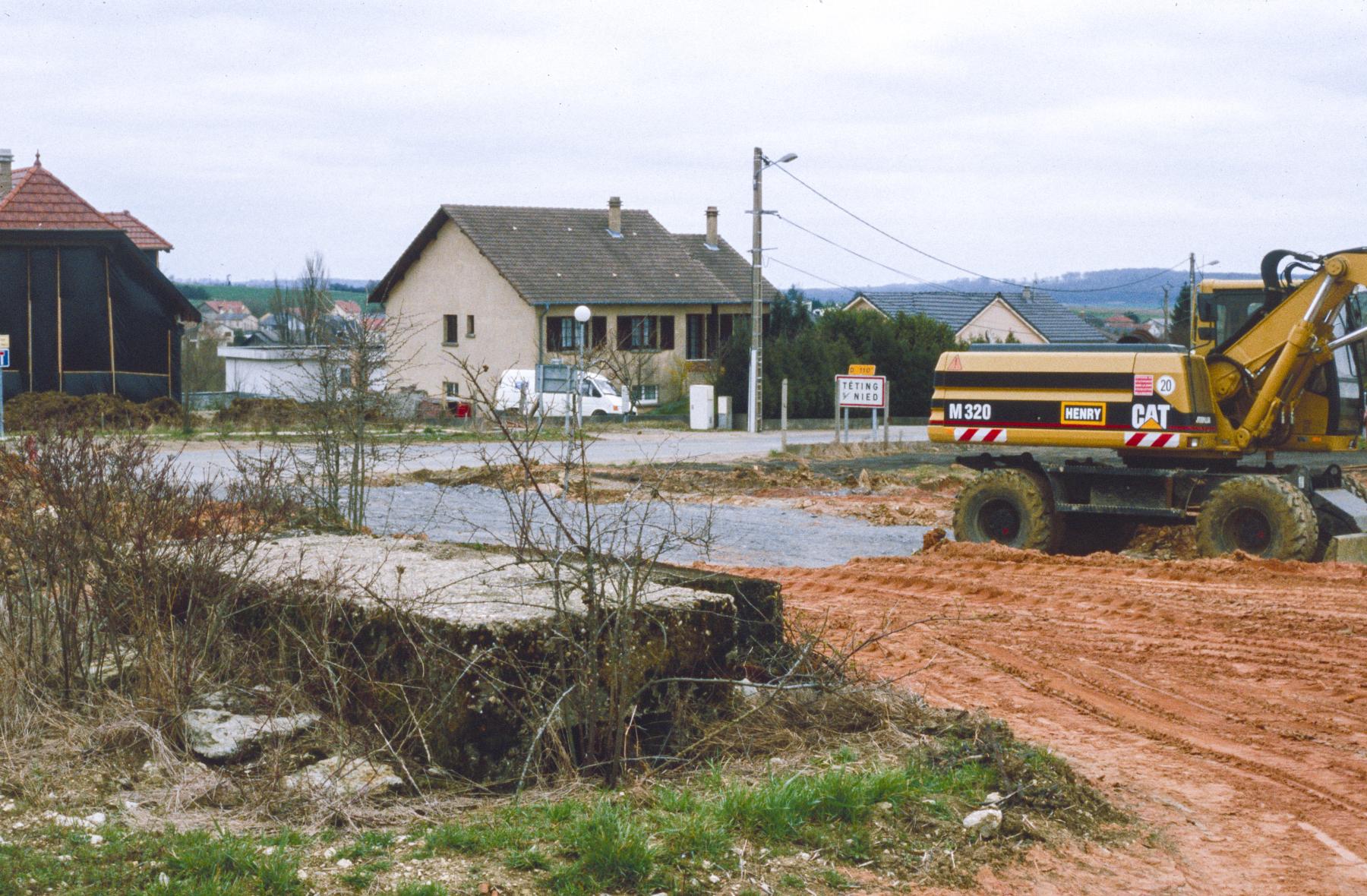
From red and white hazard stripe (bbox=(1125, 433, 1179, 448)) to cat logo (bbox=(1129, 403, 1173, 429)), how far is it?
7 cm

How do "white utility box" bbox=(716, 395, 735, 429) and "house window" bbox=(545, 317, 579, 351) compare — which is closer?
"white utility box" bbox=(716, 395, 735, 429)

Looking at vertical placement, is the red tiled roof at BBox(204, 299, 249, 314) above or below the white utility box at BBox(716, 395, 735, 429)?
above

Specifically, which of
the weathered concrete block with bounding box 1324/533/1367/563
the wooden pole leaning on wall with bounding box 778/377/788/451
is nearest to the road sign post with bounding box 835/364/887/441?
the wooden pole leaning on wall with bounding box 778/377/788/451

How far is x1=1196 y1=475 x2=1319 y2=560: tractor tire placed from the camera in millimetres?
13594

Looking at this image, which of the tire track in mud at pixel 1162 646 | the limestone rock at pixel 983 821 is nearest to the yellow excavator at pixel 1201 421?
the tire track in mud at pixel 1162 646

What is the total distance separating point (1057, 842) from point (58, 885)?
3.64 meters

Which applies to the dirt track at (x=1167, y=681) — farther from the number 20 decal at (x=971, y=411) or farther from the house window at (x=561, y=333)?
the house window at (x=561, y=333)

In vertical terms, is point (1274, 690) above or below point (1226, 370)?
below

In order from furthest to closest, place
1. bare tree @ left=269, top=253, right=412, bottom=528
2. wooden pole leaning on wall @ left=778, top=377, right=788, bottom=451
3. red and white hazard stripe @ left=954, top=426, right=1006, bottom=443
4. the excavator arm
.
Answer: wooden pole leaning on wall @ left=778, top=377, right=788, bottom=451
red and white hazard stripe @ left=954, top=426, right=1006, bottom=443
the excavator arm
bare tree @ left=269, top=253, right=412, bottom=528

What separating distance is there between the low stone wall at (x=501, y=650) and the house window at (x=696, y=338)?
1907 inches

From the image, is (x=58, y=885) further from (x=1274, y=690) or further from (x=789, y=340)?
(x=789, y=340)

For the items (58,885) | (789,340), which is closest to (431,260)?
(789,340)

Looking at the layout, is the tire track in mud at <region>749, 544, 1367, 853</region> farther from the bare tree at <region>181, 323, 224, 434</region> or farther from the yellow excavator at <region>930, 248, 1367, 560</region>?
the bare tree at <region>181, 323, 224, 434</region>

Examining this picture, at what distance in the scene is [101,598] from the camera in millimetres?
7289
